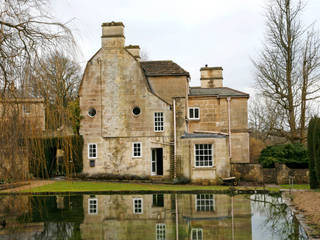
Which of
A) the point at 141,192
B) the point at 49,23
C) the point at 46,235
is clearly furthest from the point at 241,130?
the point at 49,23

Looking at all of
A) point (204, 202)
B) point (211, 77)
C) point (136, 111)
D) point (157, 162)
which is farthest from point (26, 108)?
point (211, 77)

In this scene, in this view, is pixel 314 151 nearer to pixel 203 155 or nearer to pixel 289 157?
pixel 289 157

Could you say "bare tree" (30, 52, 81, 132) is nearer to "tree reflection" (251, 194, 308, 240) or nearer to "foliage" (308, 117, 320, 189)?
"tree reflection" (251, 194, 308, 240)

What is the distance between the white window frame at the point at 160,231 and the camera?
1123 centimetres

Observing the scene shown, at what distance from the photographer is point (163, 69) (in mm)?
31969

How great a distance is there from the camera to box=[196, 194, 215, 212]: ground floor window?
16909mm

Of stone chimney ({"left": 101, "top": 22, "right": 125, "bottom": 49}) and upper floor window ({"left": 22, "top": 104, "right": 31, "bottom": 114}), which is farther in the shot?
stone chimney ({"left": 101, "top": 22, "right": 125, "bottom": 49})

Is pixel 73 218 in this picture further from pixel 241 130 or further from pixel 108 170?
pixel 241 130

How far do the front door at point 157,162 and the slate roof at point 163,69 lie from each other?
530 centimetres

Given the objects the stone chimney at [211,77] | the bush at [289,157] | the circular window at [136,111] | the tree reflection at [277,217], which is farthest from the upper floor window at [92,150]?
the tree reflection at [277,217]

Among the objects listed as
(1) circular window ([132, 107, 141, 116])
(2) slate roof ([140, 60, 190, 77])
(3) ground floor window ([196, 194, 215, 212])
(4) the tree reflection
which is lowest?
(4) the tree reflection

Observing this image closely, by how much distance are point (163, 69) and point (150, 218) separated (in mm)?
18689

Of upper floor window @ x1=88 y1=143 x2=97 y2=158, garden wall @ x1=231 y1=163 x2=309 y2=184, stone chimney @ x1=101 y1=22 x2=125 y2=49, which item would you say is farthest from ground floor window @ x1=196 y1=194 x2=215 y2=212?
stone chimney @ x1=101 y1=22 x2=125 y2=49

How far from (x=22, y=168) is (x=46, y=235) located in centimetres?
296
